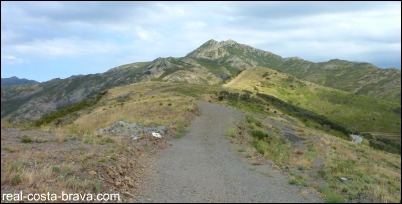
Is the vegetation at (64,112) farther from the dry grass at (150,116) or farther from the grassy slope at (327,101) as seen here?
the grassy slope at (327,101)

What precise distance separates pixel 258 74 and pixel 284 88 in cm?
1711

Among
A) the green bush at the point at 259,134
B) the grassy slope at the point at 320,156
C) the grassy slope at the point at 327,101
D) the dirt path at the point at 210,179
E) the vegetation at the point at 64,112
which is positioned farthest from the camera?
the grassy slope at the point at 327,101

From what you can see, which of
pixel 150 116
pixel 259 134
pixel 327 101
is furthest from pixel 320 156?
pixel 327 101

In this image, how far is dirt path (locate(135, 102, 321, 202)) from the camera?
12.8 meters

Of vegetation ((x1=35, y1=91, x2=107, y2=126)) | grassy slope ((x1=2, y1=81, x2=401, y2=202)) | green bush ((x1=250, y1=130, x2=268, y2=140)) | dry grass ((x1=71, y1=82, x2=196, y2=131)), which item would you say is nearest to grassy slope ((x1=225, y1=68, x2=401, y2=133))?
vegetation ((x1=35, y1=91, x2=107, y2=126))

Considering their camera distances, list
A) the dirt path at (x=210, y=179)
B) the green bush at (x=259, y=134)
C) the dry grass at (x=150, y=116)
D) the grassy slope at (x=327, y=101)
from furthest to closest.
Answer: the grassy slope at (x=327, y=101)
the dry grass at (x=150, y=116)
the green bush at (x=259, y=134)
the dirt path at (x=210, y=179)

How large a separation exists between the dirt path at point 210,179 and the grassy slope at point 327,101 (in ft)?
295

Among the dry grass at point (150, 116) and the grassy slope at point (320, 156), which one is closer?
the grassy slope at point (320, 156)

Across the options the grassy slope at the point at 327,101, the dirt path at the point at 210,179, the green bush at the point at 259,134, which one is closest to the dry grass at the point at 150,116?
the green bush at the point at 259,134

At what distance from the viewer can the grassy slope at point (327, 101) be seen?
377 feet

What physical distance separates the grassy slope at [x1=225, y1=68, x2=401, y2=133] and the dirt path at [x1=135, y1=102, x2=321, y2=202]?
89.8 m

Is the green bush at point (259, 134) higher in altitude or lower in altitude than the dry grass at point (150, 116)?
lower

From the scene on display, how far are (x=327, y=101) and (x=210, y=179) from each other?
121925 mm

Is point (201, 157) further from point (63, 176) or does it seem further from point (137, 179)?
point (63, 176)
